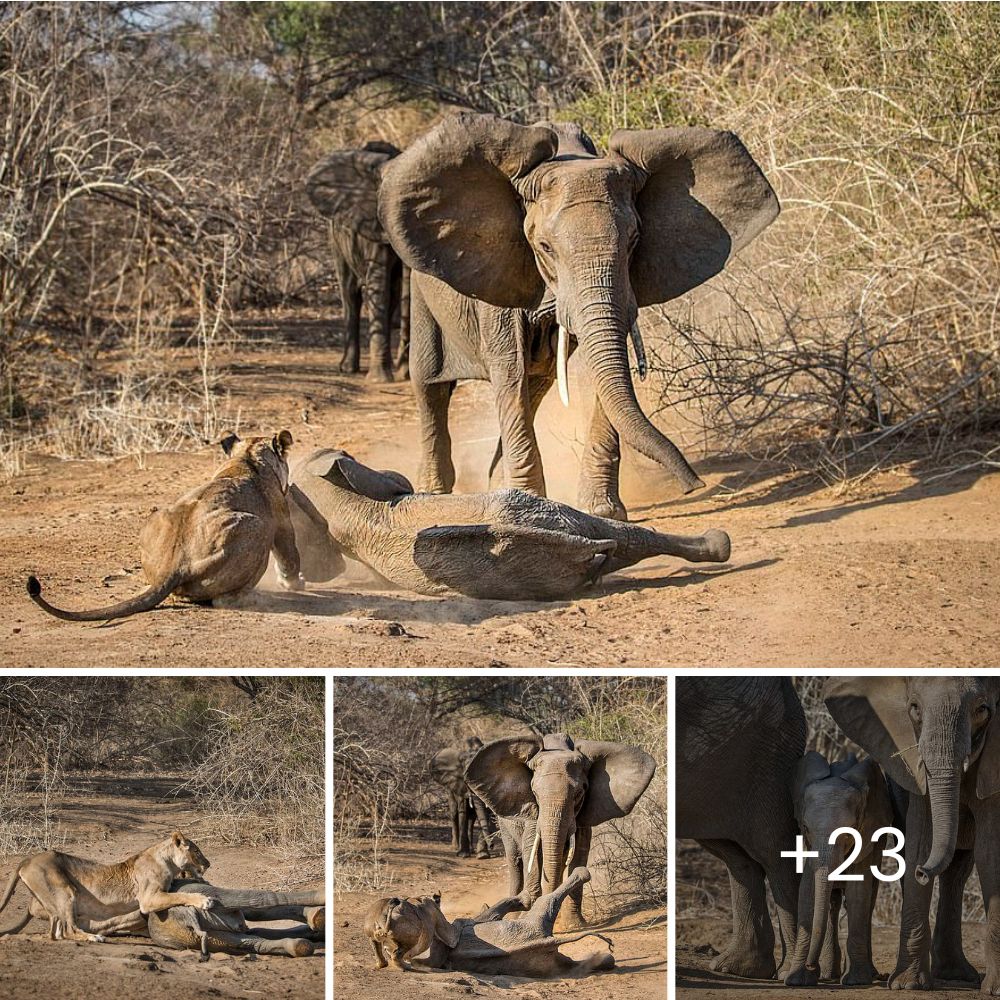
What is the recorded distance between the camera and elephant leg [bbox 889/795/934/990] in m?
5.67

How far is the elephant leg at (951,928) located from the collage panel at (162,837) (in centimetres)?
237

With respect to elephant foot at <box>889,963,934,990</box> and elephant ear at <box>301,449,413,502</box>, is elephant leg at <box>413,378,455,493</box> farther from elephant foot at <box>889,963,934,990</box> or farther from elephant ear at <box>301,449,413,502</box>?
elephant foot at <box>889,963,934,990</box>

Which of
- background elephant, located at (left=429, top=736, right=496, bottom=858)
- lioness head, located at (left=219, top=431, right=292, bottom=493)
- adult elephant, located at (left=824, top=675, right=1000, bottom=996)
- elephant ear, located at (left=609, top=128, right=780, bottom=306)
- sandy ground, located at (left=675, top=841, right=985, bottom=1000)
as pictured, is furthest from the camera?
elephant ear, located at (left=609, top=128, right=780, bottom=306)

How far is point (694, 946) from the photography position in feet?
18.8

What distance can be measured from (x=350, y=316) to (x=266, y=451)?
8.45 m

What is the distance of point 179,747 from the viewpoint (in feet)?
16.2

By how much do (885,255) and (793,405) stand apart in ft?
3.75

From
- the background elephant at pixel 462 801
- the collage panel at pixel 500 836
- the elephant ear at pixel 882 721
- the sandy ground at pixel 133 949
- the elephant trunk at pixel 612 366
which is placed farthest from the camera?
the elephant trunk at pixel 612 366

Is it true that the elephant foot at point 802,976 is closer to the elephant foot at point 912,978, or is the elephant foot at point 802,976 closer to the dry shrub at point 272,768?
the elephant foot at point 912,978

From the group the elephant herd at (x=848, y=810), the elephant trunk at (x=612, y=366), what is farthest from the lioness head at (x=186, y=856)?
the elephant trunk at (x=612, y=366)

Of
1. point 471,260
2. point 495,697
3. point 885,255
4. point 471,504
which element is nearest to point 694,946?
point 495,697

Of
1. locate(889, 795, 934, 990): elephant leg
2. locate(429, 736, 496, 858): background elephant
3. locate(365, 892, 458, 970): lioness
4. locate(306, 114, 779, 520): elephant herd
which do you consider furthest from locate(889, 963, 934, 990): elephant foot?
locate(306, 114, 779, 520): elephant herd

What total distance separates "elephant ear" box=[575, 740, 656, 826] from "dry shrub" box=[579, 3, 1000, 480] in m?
3.35

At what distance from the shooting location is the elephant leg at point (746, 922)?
577 centimetres
